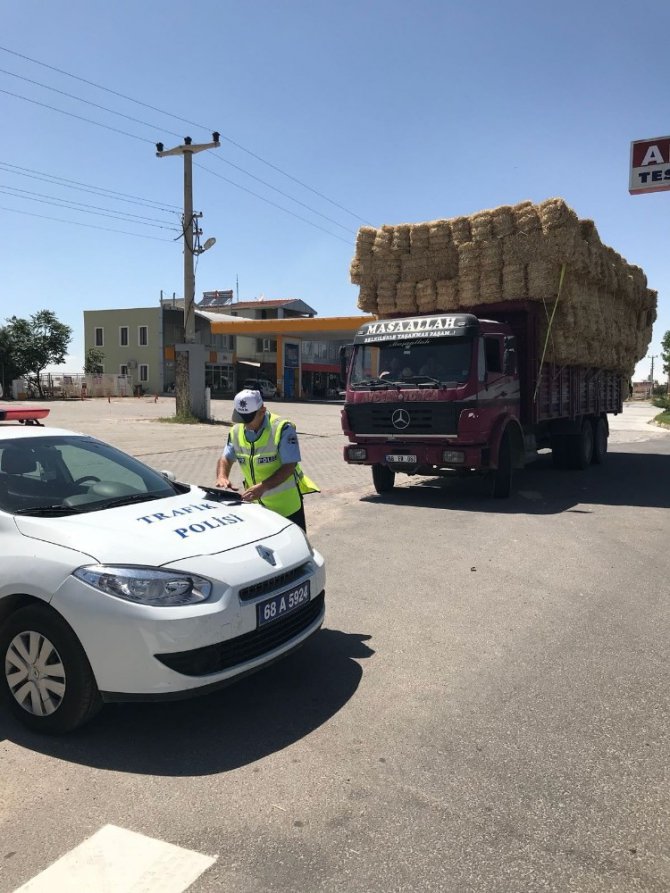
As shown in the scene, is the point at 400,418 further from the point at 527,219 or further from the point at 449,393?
the point at 527,219

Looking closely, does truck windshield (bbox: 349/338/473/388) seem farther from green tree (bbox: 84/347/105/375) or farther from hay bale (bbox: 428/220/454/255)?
green tree (bbox: 84/347/105/375)

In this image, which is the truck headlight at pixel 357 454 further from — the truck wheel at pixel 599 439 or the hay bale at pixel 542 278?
the truck wheel at pixel 599 439

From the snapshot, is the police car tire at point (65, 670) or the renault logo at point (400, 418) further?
the renault logo at point (400, 418)

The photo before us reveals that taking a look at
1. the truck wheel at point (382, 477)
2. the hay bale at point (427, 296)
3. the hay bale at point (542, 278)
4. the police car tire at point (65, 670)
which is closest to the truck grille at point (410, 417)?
the truck wheel at point (382, 477)

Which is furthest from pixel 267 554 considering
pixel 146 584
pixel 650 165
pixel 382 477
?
pixel 650 165

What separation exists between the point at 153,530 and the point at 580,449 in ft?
38.9

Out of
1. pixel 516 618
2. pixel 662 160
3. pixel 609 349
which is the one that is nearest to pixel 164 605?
pixel 516 618

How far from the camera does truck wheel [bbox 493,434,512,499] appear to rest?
10414 mm

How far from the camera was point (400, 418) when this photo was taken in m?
10.1

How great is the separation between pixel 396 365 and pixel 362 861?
27.6ft

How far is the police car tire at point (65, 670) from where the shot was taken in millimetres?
3223

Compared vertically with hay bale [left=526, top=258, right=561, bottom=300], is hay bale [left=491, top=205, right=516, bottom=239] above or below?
above

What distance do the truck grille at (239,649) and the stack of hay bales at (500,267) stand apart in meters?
8.21

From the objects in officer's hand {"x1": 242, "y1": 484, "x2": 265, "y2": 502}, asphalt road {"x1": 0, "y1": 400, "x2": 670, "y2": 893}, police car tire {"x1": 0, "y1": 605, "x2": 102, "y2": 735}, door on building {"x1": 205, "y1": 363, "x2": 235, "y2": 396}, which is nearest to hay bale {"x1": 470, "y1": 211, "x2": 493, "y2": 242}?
asphalt road {"x1": 0, "y1": 400, "x2": 670, "y2": 893}
